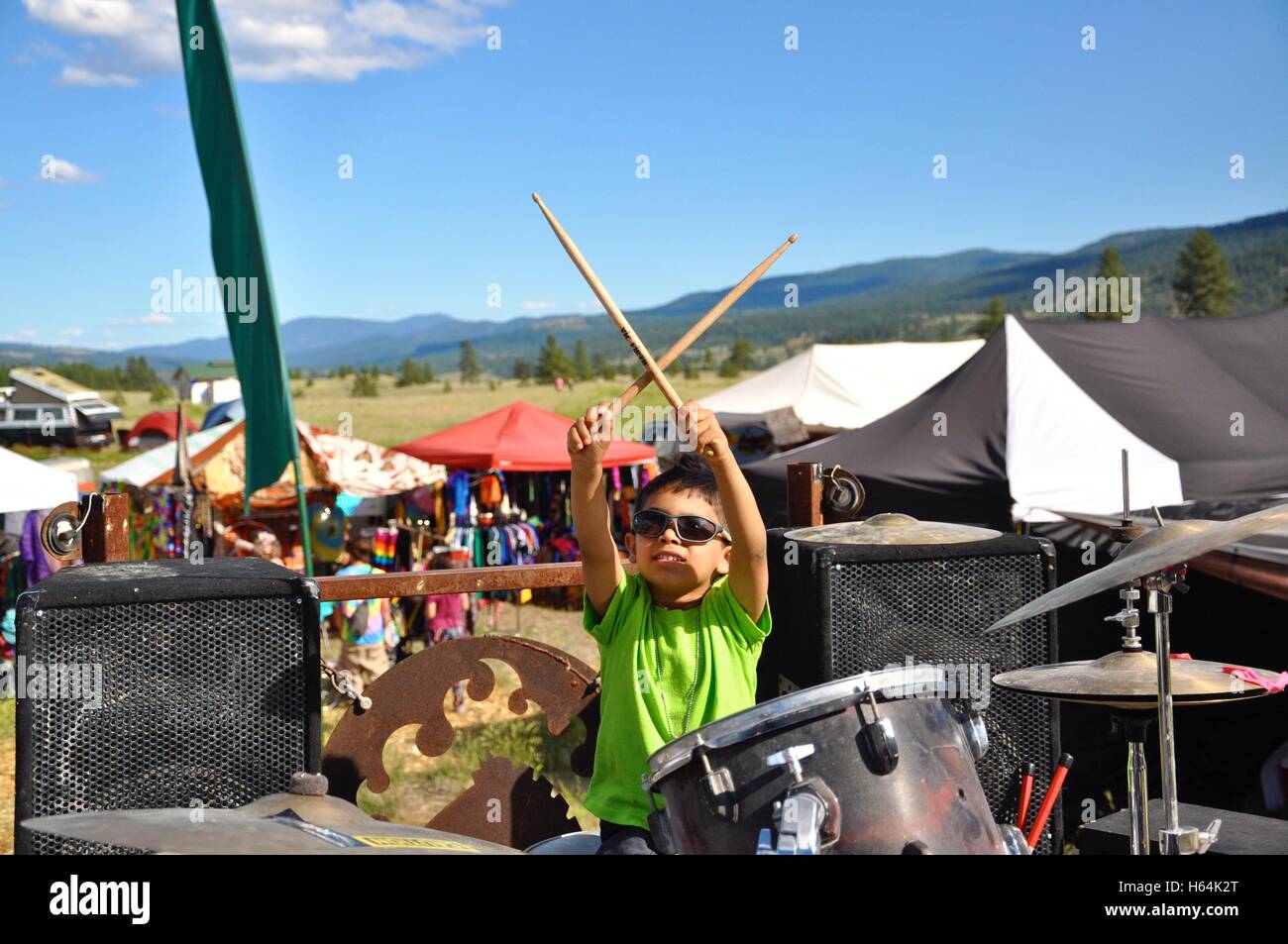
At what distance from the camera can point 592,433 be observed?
9.36 feet

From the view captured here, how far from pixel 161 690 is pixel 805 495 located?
2.18 meters

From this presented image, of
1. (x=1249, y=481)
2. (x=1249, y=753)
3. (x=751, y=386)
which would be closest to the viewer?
(x=1249, y=753)

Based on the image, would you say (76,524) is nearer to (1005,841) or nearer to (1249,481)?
(1005,841)

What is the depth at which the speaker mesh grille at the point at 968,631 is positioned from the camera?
3.54 metres

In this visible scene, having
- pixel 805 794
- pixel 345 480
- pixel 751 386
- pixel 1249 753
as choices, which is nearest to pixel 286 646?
pixel 805 794

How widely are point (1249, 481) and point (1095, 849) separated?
21.7 ft

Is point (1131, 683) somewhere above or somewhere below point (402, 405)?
below

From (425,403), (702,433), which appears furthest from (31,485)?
(425,403)

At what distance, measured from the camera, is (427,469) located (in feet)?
55.3

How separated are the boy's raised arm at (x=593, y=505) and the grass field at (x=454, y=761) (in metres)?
2.93

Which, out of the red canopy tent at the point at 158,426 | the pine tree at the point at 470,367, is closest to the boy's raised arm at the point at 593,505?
the red canopy tent at the point at 158,426

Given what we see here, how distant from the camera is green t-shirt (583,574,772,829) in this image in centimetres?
304

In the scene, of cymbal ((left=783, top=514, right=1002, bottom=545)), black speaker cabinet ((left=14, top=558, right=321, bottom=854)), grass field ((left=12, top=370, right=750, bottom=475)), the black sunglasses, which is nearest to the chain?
the black sunglasses

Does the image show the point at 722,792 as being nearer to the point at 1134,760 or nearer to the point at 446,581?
the point at 1134,760
